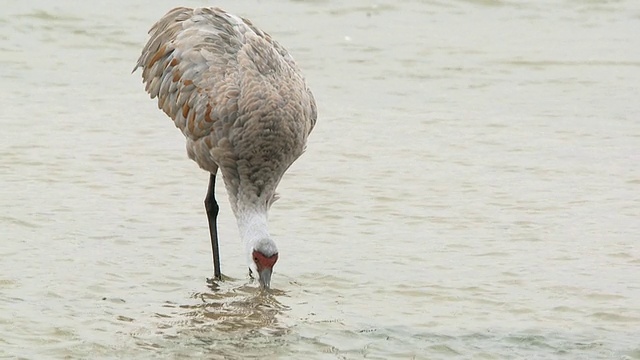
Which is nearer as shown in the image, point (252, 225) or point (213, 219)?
point (252, 225)

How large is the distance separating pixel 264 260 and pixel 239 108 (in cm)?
109

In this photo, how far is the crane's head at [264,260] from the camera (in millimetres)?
7504

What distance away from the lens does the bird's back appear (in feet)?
26.6

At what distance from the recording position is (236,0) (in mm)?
17828

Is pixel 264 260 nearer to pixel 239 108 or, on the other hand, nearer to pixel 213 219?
pixel 239 108

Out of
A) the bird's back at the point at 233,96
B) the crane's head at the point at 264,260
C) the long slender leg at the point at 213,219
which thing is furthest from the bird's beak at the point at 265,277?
the bird's back at the point at 233,96

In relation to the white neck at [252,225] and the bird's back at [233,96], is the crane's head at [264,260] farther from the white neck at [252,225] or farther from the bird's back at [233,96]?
the bird's back at [233,96]

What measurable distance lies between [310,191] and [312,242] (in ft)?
4.03

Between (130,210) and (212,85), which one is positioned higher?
(212,85)

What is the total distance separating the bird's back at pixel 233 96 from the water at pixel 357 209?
62 cm

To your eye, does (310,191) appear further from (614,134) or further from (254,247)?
(614,134)

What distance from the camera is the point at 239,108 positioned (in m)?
8.14

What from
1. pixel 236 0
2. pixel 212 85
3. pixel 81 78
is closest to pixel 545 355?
pixel 212 85

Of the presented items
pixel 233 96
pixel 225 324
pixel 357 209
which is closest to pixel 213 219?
pixel 233 96
